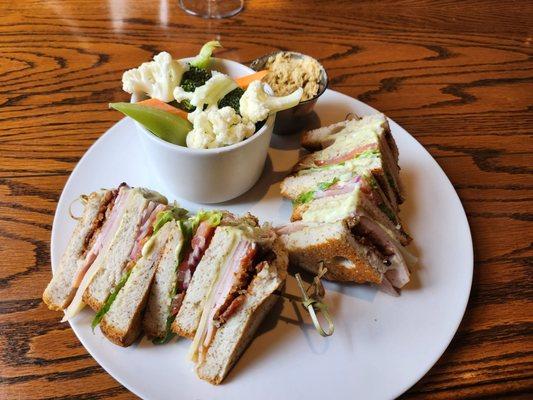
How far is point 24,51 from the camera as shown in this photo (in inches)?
136

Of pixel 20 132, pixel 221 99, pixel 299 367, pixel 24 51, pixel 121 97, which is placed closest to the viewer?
pixel 299 367

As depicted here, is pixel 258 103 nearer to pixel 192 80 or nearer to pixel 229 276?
pixel 192 80

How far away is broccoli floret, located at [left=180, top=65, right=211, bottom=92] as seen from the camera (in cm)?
243

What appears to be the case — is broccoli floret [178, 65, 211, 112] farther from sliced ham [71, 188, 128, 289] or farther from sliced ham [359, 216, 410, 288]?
sliced ham [359, 216, 410, 288]

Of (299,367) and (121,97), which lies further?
(121,97)

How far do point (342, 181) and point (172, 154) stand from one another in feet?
2.69

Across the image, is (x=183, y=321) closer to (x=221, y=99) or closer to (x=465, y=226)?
(x=221, y=99)

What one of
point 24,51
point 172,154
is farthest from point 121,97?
point 172,154

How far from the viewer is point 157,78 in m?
2.41

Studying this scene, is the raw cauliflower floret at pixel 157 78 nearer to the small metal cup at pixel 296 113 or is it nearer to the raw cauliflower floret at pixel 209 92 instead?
the raw cauliflower floret at pixel 209 92

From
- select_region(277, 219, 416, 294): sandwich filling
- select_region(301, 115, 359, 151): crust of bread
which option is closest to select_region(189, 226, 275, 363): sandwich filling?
select_region(277, 219, 416, 294): sandwich filling

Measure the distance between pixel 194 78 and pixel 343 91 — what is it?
1228 mm

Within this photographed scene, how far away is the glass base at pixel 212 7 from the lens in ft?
12.7

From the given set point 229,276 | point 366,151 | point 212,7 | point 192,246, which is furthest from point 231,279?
point 212,7
